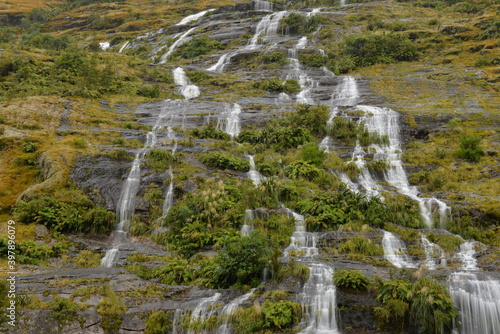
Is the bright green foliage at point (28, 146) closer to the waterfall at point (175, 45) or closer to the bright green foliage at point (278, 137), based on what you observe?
the bright green foliage at point (278, 137)

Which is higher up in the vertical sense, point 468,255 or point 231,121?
point 231,121

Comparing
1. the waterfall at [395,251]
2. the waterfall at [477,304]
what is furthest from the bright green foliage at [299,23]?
the waterfall at [477,304]

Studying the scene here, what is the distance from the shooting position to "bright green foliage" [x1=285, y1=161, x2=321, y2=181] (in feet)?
58.3

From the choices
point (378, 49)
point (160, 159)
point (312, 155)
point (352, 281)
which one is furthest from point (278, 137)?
point (378, 49)

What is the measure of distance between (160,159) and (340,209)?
30.3 ft

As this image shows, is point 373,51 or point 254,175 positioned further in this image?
point 373,51

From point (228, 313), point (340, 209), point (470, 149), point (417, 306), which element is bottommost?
point (228, 313)

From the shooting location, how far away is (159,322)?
900 centimetres

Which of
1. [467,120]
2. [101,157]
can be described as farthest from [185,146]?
[467,120]

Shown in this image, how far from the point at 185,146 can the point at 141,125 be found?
14.8ft

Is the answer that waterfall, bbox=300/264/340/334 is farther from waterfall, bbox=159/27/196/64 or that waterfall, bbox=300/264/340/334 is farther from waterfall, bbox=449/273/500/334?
waterfall, bbox=159/27/196/64

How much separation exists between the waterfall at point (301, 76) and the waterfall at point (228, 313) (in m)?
19.4

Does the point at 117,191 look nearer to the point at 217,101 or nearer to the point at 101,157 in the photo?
the point at 101,157

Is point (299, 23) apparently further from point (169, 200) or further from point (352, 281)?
point (352, 281)
